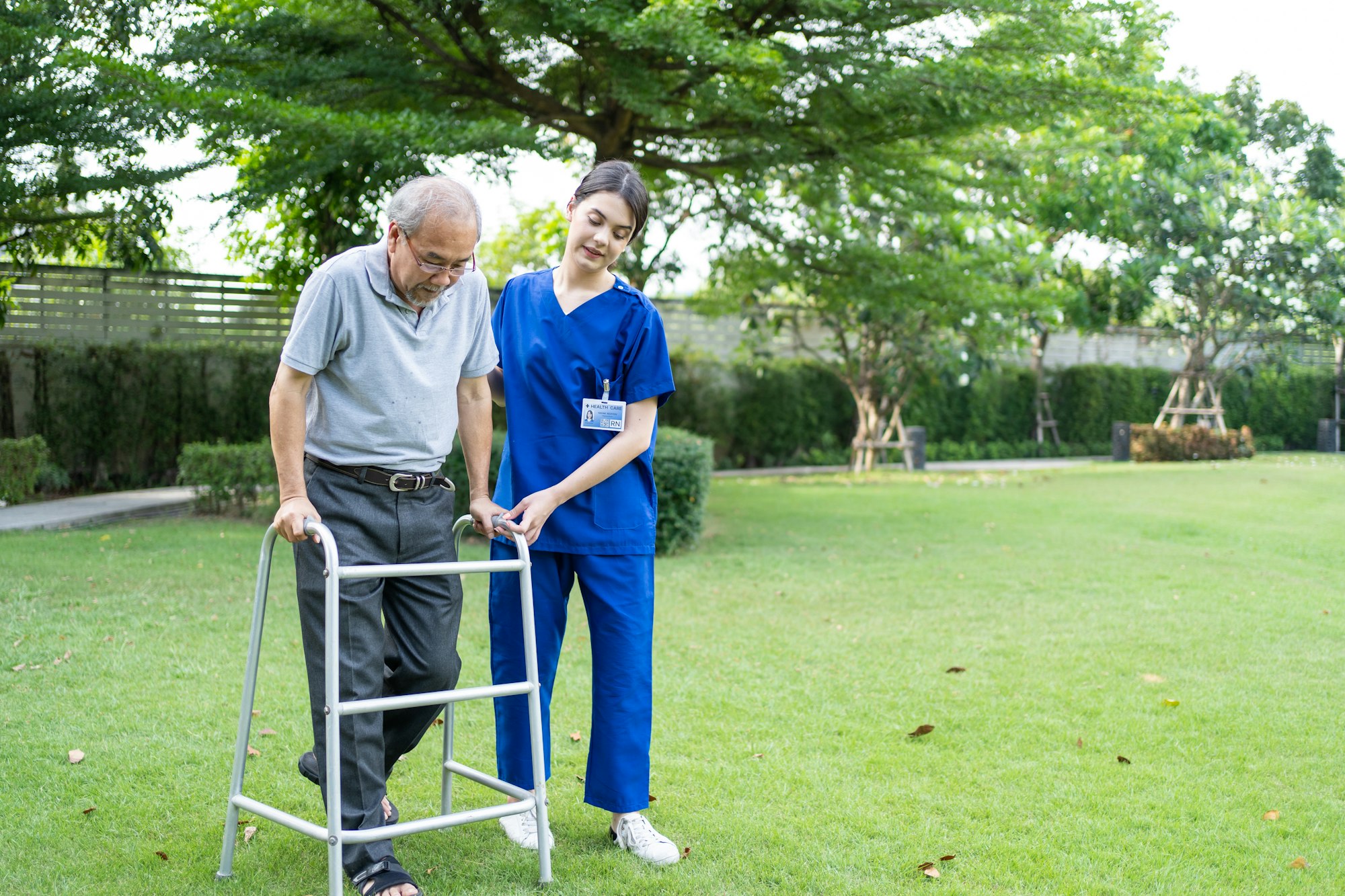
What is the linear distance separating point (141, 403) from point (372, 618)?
1039cm

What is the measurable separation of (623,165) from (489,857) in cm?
176

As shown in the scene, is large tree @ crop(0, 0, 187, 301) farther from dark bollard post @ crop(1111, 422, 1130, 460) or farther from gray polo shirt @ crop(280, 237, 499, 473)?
dark bollard post @ crop(1111, 422, 1130, 460)

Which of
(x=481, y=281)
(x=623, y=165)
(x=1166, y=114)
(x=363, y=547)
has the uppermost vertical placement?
(x=1166, y=114)

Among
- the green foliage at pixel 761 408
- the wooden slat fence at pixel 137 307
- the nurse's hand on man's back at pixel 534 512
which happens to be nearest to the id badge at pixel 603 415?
the nurse's hand on man's back at pixel 534 512

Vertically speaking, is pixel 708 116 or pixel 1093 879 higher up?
pixel 708 116

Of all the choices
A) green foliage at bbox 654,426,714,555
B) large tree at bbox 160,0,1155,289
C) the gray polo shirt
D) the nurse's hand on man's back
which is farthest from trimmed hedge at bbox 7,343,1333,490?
the gray polo shirt

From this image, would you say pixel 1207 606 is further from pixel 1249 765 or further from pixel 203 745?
pixel 203 745

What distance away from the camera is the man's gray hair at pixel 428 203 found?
94.8 inches

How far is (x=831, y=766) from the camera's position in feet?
12.0

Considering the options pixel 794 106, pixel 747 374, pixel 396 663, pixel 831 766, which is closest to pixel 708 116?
pixel 794 106

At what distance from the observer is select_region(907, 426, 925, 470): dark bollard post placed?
17.1 meters

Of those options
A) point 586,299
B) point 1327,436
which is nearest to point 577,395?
point 586,299

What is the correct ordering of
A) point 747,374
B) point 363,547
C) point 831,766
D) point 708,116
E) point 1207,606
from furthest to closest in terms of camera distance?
1. point 747,374
2. point 708,116
3. point 1207,606
4. point 831,766
5. point 363,547

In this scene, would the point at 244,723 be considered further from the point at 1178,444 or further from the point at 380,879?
the point at 1178,444
